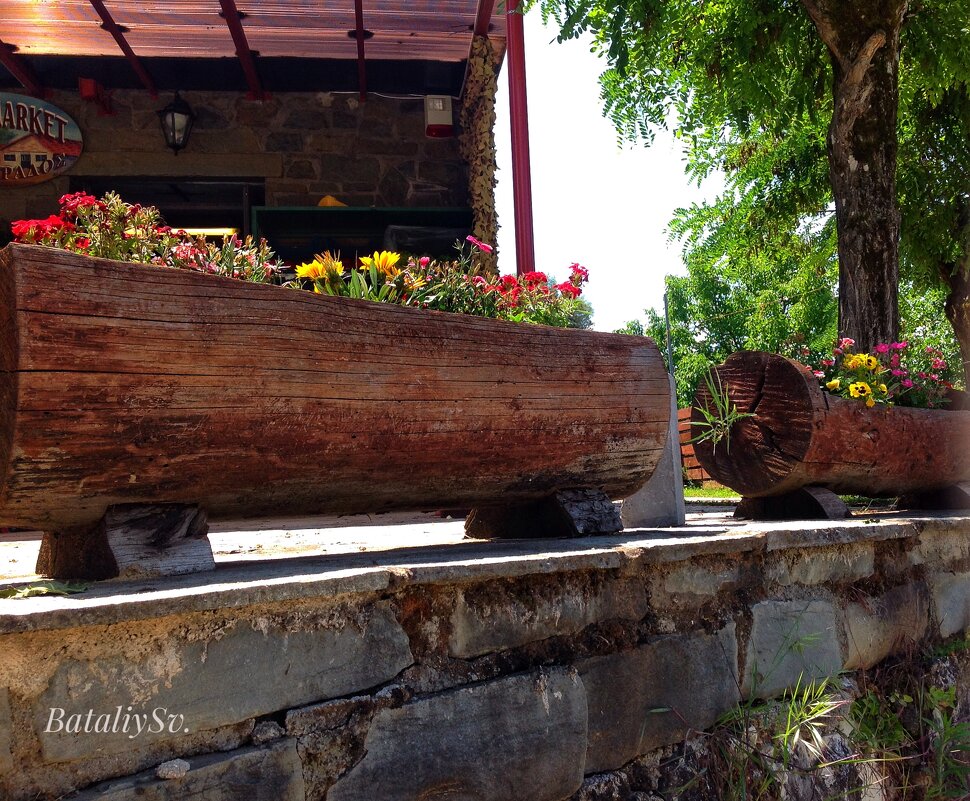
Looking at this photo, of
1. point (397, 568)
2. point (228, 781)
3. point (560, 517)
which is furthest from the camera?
point (560, 517)

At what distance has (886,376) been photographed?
365 centimetres

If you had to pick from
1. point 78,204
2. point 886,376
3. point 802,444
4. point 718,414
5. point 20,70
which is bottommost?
point 802,444

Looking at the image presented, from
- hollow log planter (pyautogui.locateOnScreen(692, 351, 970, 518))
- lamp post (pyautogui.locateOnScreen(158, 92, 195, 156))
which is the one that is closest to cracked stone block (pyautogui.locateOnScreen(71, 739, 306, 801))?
hollow log planter (pyautogui.locateOnScreen(692, 351, 970, 518))

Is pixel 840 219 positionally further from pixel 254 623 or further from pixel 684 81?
pixel 254 623

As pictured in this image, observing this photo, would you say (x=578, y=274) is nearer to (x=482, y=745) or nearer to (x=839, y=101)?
(x=482, y=745)

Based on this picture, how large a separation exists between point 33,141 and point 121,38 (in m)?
1.17

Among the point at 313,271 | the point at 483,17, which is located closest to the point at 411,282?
the point at 313,271

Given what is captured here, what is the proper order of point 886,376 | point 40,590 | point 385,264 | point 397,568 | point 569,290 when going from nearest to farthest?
point 40,590
point 397,568
point 385,264
point 569,290
point 886,376

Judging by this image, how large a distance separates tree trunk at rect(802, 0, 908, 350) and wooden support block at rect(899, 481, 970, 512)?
3.07 feet

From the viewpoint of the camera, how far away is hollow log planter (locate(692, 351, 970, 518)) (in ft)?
10.1

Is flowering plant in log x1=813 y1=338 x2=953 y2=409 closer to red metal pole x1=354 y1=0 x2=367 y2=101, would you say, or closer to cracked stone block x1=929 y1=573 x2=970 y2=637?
cracked stone block x1=929 y1=573 x2=970 y2=637

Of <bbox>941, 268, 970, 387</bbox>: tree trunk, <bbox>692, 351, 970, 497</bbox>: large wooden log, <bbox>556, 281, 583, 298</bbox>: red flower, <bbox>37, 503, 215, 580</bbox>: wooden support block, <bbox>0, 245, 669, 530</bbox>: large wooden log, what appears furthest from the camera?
<bbox>941, 268, 970, 387</bbox>: tree trunk

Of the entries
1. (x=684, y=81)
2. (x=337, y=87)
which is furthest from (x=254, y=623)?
(x=337, y=87)

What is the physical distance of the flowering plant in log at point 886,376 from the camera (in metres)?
3.37
